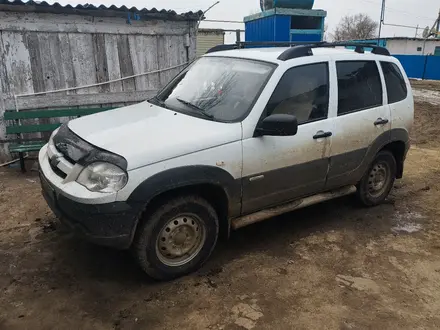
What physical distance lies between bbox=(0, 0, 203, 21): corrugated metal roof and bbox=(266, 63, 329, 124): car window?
4.17 m

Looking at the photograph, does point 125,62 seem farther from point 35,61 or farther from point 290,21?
point 290,21

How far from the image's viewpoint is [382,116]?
4.48 meters

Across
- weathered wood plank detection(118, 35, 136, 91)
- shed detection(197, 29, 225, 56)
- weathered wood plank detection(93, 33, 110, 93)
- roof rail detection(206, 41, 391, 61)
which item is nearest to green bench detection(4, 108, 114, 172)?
weathered wood plank detection(93, 33, 110, 93)

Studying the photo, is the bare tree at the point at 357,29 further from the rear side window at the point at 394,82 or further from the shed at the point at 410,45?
the rear side window at the point at 394,82

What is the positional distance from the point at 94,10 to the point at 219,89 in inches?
158

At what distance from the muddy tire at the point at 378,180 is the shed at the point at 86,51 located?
445cm

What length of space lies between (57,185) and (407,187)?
5.02m

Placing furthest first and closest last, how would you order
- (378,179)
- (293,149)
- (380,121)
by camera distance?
1. (378,179)
2. (380,121)
3. (293,149)

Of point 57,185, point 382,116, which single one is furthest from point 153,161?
point 382,116

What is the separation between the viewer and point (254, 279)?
11.3 feet

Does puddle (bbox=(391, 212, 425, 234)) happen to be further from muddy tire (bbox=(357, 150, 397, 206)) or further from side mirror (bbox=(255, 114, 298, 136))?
side mirror (bbox=(255, 114, 298, 136))

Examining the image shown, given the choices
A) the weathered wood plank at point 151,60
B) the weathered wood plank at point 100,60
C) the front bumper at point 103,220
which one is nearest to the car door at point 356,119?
the front bumper at point 103,220

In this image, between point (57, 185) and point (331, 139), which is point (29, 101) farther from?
point (331, 139)

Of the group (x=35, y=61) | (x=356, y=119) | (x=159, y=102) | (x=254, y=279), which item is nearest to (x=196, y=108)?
(x=159, y=102)
